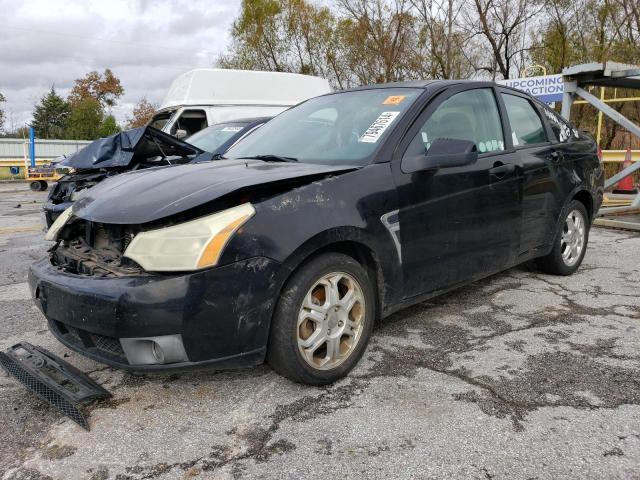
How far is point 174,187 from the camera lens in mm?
2734

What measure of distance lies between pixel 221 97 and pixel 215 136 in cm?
351

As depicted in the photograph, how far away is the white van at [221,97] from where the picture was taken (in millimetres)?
10859

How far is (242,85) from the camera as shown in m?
11.3

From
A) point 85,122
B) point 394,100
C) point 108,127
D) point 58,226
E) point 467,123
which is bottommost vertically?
point 58,226

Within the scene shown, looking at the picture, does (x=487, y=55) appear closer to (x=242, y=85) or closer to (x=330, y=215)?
(x=242, y=85)

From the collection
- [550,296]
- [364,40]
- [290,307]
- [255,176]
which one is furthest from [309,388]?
[364,40]

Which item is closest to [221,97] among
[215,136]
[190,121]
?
[190,121]

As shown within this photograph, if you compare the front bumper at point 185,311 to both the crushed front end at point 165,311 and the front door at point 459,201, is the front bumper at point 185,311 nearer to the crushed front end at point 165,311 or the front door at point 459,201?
the crushed front end at point 165,311

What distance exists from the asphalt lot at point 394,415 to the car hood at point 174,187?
0.92m

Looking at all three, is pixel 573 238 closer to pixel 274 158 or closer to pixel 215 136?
pixel 274 158

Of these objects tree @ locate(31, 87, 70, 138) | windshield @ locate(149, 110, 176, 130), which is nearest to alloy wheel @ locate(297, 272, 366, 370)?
windshield @ locate(149, 110, 176, 130)

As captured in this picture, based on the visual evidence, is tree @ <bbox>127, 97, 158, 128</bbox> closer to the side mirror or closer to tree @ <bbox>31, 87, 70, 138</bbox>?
tree @ <bbox>31, 87, 70, 138</bbox>

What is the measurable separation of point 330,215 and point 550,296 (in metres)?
2.41

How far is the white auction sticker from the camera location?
3.28 metres
